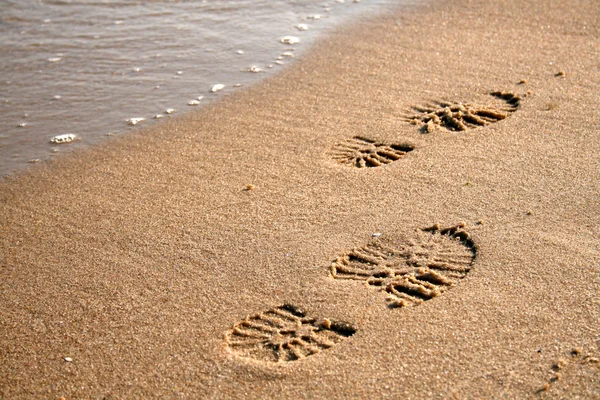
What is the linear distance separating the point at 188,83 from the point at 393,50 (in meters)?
1.33

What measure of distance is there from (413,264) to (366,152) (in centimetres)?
93

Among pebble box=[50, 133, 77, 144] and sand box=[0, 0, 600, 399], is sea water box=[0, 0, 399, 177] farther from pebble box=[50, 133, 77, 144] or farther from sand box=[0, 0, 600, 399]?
sand box=[0, 0, 600, 399]

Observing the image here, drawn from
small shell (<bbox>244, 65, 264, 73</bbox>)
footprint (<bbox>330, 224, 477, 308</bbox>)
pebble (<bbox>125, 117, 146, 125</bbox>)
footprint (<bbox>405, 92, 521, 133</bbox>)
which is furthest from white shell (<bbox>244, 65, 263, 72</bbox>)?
footprint (<bbox>330, 224, 477, 308</bbox>)

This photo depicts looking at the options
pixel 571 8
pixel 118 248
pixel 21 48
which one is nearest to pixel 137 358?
pixel 118 248

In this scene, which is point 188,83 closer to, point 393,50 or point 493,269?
point 393,50

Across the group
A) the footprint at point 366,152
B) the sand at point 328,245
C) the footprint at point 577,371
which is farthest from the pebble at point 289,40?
the footprint at point 577,371

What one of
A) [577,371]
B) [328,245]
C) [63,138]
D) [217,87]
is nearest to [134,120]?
[63,138]

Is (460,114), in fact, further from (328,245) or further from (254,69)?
(254,69)

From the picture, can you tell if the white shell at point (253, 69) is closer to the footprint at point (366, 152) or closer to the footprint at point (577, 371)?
the footprint at point (366, 152)

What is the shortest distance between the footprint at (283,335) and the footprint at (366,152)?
1.10 metres

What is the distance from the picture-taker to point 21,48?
4.71 m

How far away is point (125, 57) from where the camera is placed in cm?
457

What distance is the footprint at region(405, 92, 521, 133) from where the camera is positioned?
11.5 feet

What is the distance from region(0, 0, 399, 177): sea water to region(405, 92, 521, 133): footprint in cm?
114
